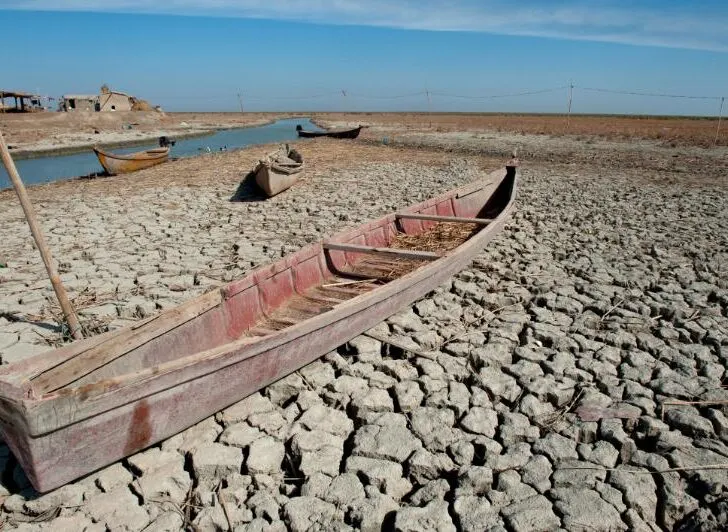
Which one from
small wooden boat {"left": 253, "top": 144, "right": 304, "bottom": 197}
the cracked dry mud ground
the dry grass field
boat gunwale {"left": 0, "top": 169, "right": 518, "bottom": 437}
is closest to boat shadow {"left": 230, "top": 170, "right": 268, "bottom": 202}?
small wooden boat {"left": 253, "top": 144, "right": 304, "bottom": 197}

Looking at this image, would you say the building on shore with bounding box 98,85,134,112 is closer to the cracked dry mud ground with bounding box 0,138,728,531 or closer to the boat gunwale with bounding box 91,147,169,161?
the boat gunwale with bounding box 91,147,169,161

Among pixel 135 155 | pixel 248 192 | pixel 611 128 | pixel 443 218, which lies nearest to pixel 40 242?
pixel 443 218

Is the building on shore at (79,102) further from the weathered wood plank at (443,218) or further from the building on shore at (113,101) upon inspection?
the weathered wood plank at (443,218)

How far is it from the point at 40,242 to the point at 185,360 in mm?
2430

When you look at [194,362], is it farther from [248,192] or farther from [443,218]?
[248,192]

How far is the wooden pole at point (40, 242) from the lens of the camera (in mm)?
4277

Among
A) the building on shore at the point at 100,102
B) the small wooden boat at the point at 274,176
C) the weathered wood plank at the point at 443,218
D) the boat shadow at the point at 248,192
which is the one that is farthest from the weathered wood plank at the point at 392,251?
the building on shore at the point at 100,102

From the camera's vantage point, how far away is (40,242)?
4.45 metres

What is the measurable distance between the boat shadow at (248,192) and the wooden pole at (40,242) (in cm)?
709

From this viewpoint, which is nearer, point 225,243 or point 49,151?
point 225,243

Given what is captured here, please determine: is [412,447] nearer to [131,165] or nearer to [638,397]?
[638,397]

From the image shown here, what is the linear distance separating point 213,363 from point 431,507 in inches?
60.8

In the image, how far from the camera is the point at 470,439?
3365mm

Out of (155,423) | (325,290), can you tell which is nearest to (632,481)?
(155,423)
